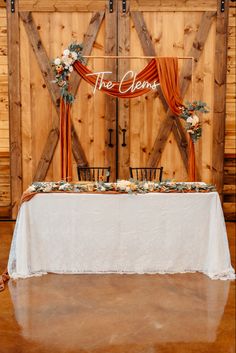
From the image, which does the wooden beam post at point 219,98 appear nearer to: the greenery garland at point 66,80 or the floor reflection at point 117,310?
the greenery garland at point 66,80

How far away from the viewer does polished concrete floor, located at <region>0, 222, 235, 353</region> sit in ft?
10.3

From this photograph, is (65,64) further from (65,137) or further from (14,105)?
(14,105)

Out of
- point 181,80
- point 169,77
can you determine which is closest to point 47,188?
point 169,77

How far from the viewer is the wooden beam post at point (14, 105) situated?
22.5 ft

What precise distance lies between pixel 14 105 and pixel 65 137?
1.74m

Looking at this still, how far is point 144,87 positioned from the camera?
5852 millimetres

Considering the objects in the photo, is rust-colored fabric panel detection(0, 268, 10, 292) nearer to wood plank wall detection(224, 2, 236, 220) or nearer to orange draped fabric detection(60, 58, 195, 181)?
orange draped fabric detection(60, 58, 195, 181)

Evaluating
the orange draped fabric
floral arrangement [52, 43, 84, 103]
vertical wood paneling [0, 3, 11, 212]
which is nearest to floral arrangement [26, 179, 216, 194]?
the orange draped fabric

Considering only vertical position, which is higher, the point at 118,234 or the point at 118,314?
the point at 118,234

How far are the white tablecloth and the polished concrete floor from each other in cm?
15

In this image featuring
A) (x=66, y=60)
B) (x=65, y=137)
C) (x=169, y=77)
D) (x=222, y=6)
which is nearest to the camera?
(x=66, y=60)

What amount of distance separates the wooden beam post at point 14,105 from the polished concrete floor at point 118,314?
2888mm

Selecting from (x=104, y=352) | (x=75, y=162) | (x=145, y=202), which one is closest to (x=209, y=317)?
(x=104, y=352)

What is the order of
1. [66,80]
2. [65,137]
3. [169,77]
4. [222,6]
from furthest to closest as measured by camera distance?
[222,6], [169,77], [65,137], [66,80]
